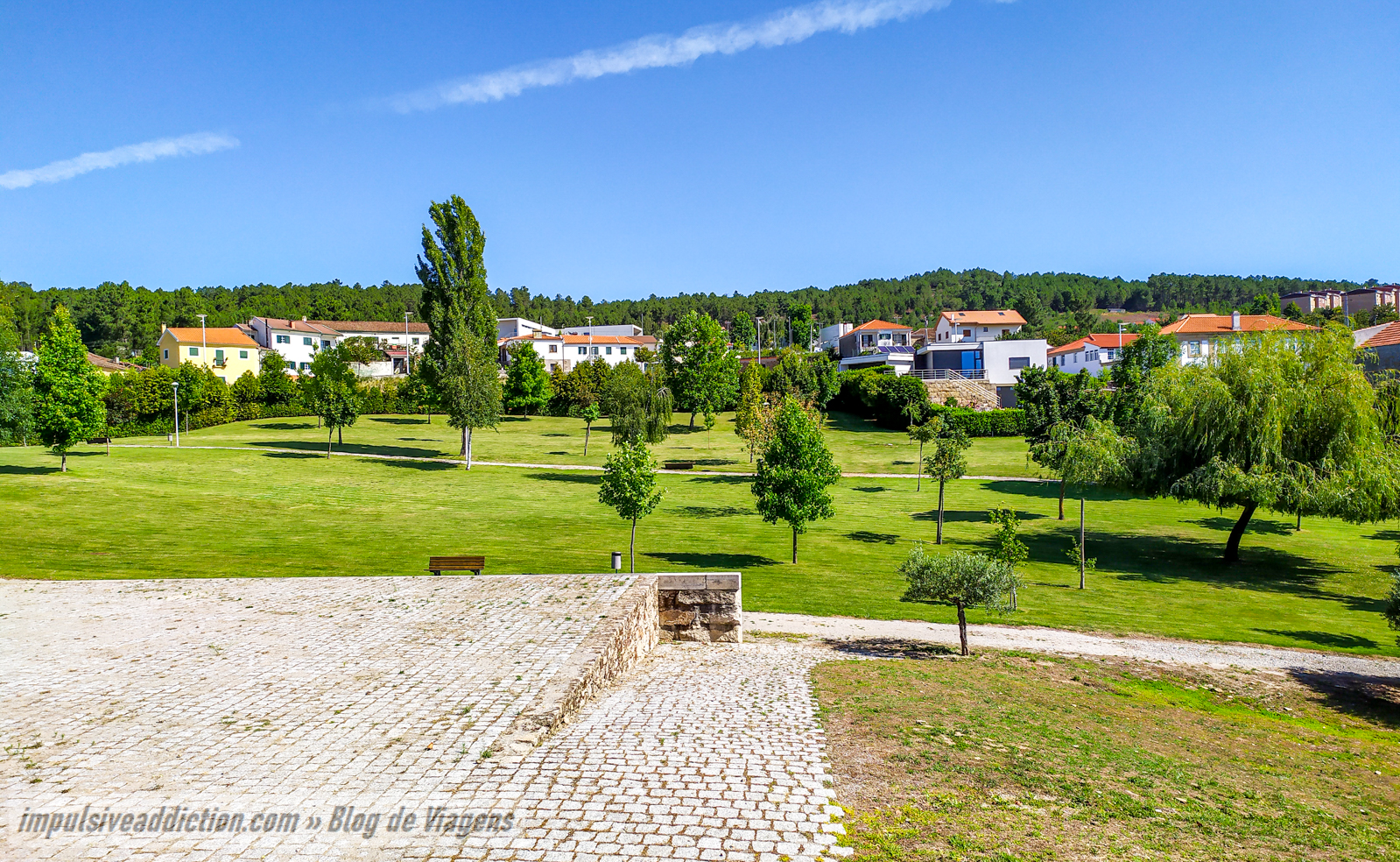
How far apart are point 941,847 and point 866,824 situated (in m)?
0.72

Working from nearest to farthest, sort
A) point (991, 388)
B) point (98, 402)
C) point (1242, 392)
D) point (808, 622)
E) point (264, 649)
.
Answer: point (264, 649), point (808, 622), point (1242, 392), point (98, 402), point (991, 388)

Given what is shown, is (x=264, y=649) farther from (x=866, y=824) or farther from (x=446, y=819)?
(x=866, y=824)

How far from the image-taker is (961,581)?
55.6ft

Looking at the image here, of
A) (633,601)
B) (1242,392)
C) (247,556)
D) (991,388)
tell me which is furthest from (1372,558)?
(991,388)

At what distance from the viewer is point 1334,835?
8516 mm

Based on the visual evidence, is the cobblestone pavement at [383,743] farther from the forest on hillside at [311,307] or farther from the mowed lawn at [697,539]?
the forest on hillside at [311,307]

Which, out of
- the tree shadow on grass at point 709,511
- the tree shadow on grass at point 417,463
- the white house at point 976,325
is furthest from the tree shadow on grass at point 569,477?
the white house at point 976,325

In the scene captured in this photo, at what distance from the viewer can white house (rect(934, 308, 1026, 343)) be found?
342ft

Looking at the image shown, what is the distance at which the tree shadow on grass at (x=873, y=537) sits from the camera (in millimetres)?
31969

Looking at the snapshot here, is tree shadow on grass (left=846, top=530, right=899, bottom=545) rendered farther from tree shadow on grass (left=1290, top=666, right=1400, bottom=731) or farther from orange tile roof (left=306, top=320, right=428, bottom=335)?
orange tile roof (left=306, top=320, right=428, bottom=335)

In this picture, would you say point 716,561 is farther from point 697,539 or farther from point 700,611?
point 700,611

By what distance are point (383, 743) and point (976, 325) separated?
107 metres

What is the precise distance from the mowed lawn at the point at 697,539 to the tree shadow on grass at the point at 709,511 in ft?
0.73

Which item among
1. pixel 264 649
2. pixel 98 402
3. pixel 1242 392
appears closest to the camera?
pixel 264 649
